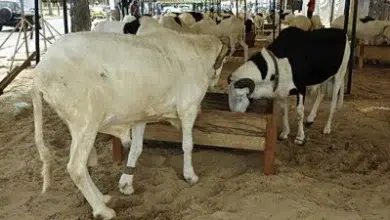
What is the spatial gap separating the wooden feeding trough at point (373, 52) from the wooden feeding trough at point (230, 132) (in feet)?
24.3

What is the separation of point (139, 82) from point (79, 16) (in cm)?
448

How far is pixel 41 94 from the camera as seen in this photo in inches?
119

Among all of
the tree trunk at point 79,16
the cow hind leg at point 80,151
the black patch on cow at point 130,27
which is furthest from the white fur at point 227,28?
the cow hind leg at point 80,151

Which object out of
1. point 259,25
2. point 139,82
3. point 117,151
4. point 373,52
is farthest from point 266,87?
point 259,25

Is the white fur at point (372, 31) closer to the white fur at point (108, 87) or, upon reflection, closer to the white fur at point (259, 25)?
the white fur at point (259, 25)

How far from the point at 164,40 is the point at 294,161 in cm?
192

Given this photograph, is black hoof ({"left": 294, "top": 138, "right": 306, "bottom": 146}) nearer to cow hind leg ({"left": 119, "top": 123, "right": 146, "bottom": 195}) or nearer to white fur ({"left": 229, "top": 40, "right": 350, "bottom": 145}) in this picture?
white fur ({"left": 229, "top": 40, "right": 350, "bottom": 145})

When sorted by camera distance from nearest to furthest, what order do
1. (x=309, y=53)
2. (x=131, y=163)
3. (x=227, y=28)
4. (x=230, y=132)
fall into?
(x=131, y=163) < (x=230, y=132) < (x=309, y=53) < (x=227, y=28)

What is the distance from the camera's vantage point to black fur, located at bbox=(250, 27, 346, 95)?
15.9ft

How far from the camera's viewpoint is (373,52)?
1076 cm

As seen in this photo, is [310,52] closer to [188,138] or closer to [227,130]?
[227,130]

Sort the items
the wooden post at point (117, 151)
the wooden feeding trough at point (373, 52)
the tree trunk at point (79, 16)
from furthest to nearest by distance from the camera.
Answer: the wooden feeding trough at point (373, 52) → the tree trunk at point (79, 16) → the wooden post at point (117, 151)

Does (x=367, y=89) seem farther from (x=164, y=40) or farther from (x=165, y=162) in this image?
(x=164, y=40)

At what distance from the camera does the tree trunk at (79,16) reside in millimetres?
7184
